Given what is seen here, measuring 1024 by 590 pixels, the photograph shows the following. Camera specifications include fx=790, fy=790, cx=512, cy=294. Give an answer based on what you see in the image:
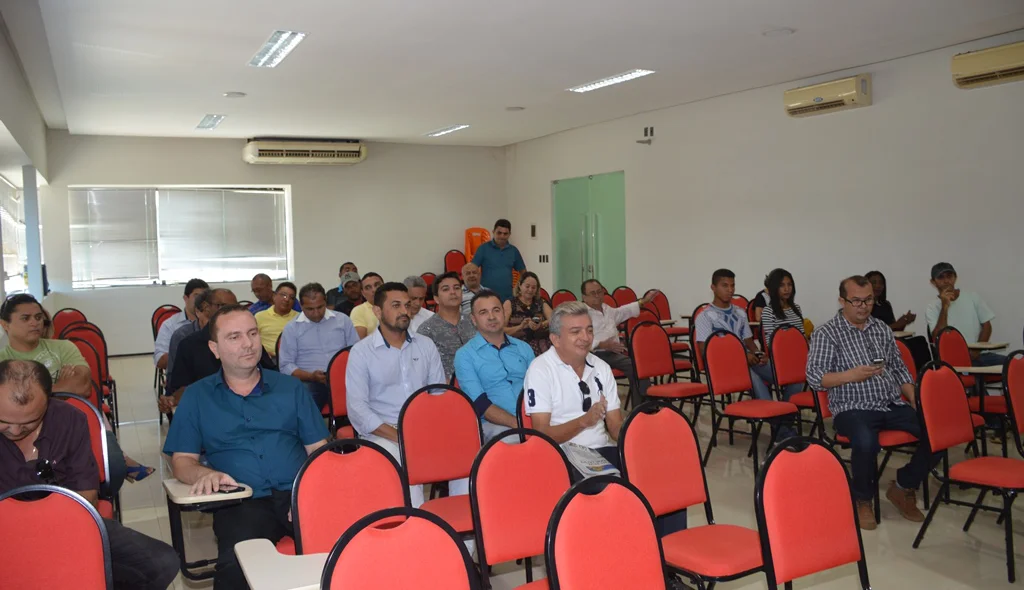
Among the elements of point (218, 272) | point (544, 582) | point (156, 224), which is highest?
point (156, 224)

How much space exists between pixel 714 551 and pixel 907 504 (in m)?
2.22

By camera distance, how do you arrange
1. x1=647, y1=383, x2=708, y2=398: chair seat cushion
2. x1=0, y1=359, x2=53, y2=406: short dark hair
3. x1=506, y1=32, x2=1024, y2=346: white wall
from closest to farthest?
x1=0, y1=359, x2=53, y2=406: short dark hair → x1=647, y1=383, x2=708, y2=398: chair seat cushion → x1=506, y1=32, x2=1024, y2=346: white wall

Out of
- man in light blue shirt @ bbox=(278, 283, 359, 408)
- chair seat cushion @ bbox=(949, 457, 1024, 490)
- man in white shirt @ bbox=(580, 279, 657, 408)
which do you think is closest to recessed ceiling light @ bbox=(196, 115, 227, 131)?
man in light blue shirt @ bbox=(278, 283, 359, 408)

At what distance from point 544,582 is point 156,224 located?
39.0ft

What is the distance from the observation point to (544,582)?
2602 millimetres

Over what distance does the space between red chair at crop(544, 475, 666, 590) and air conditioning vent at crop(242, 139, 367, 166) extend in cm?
1115

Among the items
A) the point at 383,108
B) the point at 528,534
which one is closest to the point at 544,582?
the point at 528,534

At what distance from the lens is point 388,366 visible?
4277 mm

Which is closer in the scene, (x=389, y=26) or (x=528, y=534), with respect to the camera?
(x=528, y=534)

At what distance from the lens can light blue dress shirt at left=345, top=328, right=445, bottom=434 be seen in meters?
4.18

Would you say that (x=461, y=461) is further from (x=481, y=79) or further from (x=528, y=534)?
(x=481, y=79)

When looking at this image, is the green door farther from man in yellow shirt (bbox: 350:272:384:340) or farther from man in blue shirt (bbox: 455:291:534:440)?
man in blue shirt (bbox: 455:291:534:440)

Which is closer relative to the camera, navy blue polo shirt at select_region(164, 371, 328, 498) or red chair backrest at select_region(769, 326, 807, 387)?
navy blue polo shirt at select_region(164, 371, 328, 498)

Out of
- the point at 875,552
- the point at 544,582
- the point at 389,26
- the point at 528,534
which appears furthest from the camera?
the point at 389,26
